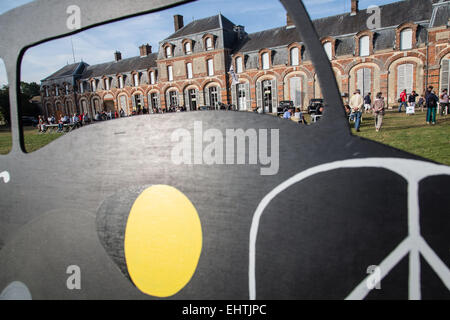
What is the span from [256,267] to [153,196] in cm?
58

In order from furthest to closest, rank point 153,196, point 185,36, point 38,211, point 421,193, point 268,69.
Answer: point 185,36 < point 268,69 < point 38,211 < point 153,196 < point 421,193

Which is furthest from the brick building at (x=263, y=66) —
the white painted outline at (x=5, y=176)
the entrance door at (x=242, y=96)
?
the white painted outline at (x=5, y=176)

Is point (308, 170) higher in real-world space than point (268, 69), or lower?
lower

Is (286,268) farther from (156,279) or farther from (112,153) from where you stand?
(112,153)

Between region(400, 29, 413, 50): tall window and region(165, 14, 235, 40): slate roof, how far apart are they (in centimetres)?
1579

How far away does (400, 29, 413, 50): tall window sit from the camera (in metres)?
21.7

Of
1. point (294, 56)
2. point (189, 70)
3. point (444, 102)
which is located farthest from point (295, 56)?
point (444, 102)

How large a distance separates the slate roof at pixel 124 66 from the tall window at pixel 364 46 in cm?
2160

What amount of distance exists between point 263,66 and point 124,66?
17623mm

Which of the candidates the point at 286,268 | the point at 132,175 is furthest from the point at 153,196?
the point at 286,268

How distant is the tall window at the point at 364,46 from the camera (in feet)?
76.0

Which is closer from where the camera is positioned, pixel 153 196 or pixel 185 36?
pixel 153 196

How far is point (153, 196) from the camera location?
1326mm

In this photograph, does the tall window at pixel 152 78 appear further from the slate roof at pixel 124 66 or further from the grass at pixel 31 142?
the grass at pixel 31 142
